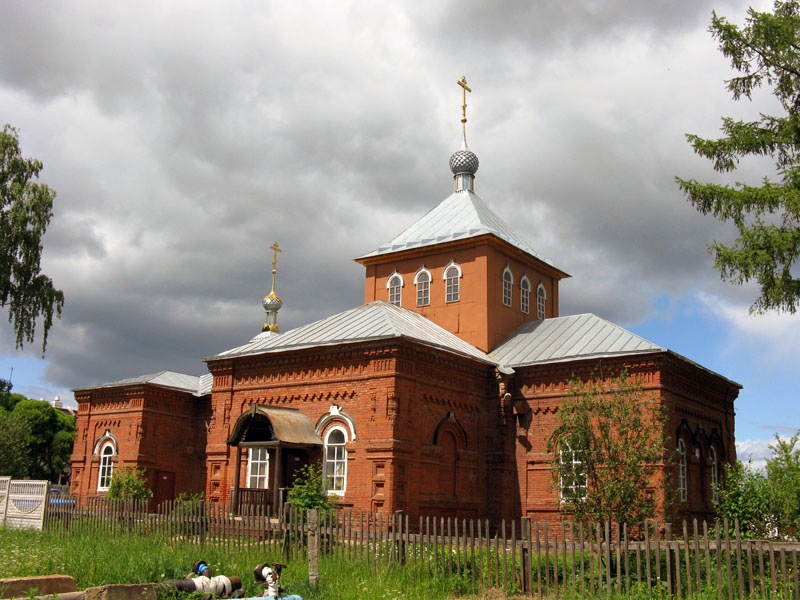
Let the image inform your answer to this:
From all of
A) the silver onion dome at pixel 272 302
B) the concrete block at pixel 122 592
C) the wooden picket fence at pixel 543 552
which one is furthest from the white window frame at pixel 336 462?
the silver onion dome at pixel 272 302

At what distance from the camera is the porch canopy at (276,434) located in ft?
53.6

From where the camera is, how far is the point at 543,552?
11195 mm

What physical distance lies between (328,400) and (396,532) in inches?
234

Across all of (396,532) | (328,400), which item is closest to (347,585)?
(396,532)

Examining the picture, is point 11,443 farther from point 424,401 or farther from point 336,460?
point 424,401

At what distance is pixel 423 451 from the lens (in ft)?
55.4

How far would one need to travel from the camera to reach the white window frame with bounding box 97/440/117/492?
22.7 m

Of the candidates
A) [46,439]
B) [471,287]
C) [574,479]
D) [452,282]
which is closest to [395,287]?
[452,282]

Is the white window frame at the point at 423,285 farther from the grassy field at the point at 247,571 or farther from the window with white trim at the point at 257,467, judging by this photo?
the grassy field at the point at 247,571

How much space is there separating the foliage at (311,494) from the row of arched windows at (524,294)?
26.4ft

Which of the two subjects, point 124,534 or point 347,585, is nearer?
point 347,585

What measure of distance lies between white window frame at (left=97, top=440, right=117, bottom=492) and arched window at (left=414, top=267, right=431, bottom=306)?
9.98 metres

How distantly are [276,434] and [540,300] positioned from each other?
1040cm

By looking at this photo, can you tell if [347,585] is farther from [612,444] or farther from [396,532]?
[612,444]
